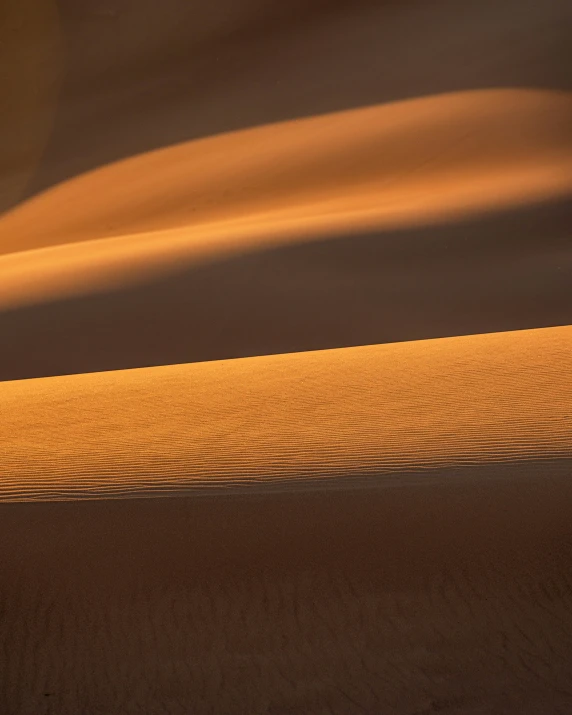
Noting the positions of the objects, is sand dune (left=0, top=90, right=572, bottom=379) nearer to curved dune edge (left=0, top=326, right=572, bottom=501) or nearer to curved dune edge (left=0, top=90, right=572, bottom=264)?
curved dune edge (left=0, top=90, right=572, bottom=264)

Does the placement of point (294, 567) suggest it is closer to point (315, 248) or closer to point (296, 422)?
point (296, 422)

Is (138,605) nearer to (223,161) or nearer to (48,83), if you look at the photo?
(223,161)

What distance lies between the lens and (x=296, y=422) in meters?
4.43

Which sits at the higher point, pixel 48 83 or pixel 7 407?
pixel 48 83

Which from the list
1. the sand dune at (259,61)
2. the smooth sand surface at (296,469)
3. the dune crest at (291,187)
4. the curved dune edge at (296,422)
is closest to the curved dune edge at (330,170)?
the dune crest at (291,187)

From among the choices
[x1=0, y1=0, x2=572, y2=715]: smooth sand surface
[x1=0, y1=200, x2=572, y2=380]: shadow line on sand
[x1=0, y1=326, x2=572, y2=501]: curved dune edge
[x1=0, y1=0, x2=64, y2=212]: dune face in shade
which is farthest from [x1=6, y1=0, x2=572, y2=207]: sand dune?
[x1=0, y1=326, x2=572, y2=501]: curved dune edge

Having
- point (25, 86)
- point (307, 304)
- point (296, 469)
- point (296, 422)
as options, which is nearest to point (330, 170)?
point (307, 304)

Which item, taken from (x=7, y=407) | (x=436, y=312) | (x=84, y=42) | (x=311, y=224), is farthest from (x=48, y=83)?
(x=7, y=407)

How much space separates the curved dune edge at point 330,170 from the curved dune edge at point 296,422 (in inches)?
305

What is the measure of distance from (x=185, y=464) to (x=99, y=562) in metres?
0.54

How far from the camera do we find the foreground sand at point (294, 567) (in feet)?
11.8

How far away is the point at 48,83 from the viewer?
830 inches

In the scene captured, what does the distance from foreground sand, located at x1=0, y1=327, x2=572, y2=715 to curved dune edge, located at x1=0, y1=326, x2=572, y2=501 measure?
16 mm

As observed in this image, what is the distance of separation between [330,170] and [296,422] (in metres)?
11.4
